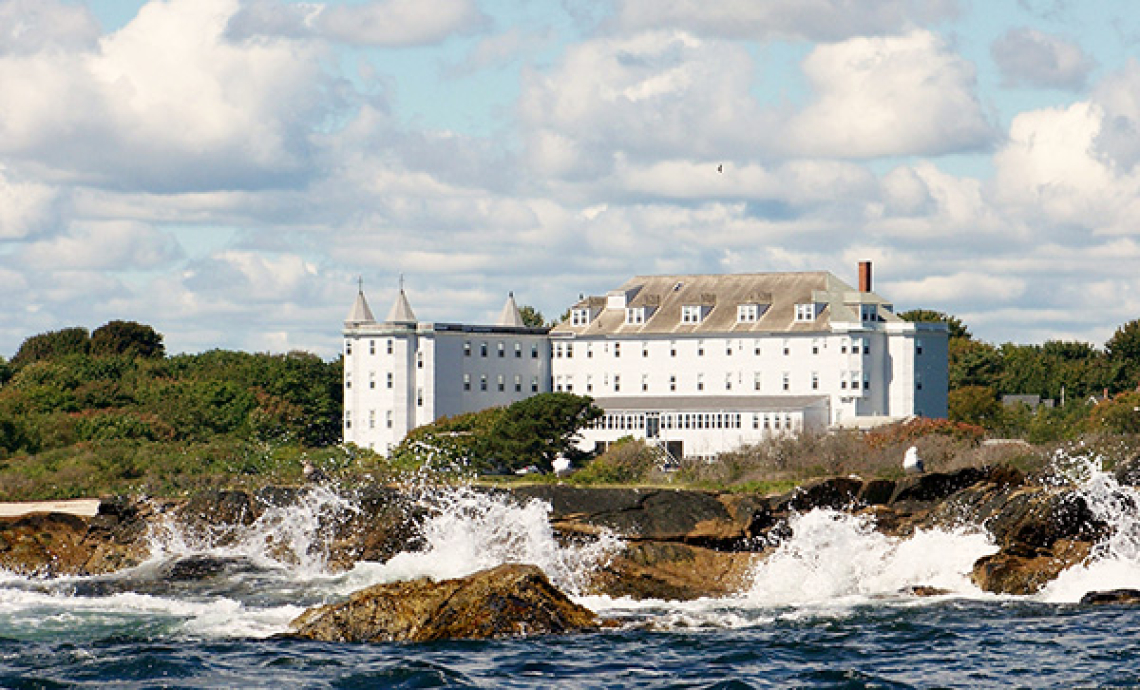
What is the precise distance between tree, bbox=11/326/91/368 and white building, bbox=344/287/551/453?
1967cm

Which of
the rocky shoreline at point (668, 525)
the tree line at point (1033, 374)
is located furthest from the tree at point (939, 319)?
the rocky shoreline at point (668, 525)

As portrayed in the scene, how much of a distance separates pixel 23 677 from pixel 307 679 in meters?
3.97

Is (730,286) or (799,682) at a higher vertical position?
(730,286)

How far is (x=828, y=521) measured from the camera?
35.8 m

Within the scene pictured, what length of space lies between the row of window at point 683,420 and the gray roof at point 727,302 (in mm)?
8069

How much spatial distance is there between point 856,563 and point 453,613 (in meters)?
10.3

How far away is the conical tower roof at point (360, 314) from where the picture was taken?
121250 millimetres

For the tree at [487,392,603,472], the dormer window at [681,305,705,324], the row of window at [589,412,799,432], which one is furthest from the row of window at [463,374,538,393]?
the tree at [487,392,603,472]

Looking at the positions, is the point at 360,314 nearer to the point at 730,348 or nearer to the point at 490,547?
the point at 730,348

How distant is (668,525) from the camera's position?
3581 cm

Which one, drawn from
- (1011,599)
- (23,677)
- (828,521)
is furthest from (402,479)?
(23,677)

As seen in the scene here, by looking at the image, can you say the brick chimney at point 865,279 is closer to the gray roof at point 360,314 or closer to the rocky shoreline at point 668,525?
the gray roof at point 360,314

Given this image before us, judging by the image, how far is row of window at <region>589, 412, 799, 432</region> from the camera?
4493 inches

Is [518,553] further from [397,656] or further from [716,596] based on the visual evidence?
[397,656]
